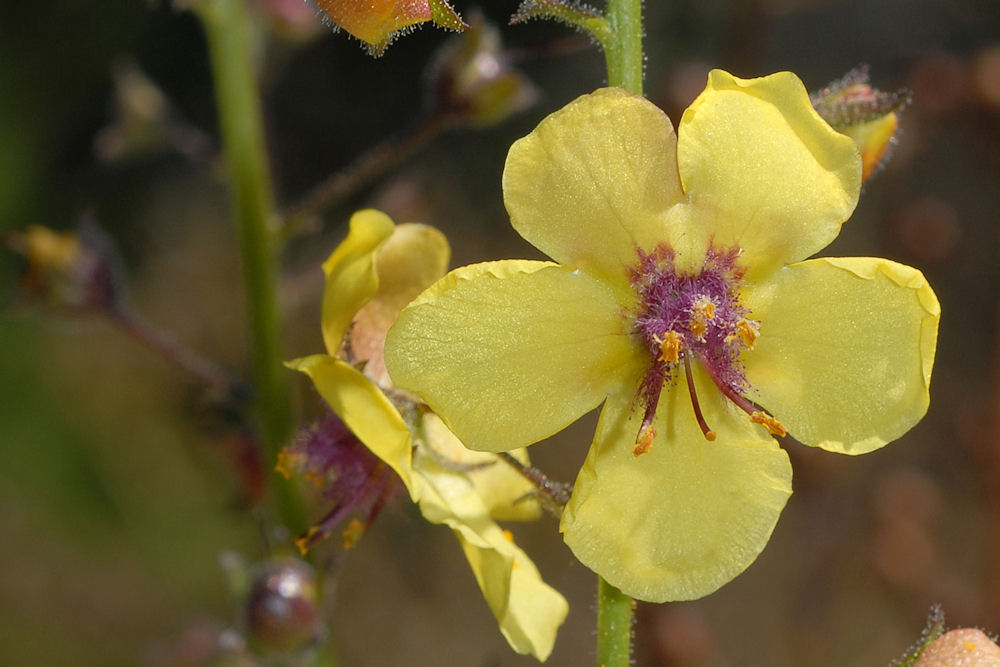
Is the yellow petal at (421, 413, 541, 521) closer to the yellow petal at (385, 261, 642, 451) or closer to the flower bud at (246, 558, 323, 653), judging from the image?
the yellow petal at (385, 261, 642, 451)

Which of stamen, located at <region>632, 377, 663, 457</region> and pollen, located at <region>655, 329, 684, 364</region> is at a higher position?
pollen, located at <region>655, 329, 684, 364</region>

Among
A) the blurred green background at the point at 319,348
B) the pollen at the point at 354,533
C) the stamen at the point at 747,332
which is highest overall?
the stamen at the point at 747,332

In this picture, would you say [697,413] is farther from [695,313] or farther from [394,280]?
[394,280]

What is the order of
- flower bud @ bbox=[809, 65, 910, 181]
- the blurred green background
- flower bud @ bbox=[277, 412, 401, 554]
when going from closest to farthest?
flower bud @ bbox=[809, 65, 910, 181]
flower bud @ bbox=[277, 412, 401, 554]
the blurred green background

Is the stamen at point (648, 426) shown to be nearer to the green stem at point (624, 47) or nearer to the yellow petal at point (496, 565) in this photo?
the yellow petal at point (496, 565)

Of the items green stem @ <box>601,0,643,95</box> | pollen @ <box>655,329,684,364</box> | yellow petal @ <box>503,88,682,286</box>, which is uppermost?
green stem @ <box>601,0,643,95</box>

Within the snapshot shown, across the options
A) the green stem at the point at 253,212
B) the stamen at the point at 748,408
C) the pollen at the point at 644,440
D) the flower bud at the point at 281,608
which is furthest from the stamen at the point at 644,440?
the green stem at the point at 253,212

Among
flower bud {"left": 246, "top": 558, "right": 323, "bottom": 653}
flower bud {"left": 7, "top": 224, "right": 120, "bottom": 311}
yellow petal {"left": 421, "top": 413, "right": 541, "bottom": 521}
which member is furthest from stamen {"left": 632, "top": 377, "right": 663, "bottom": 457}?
flower bud {"left": 7, "top": 224, "right": 120, "bottom": 311}
